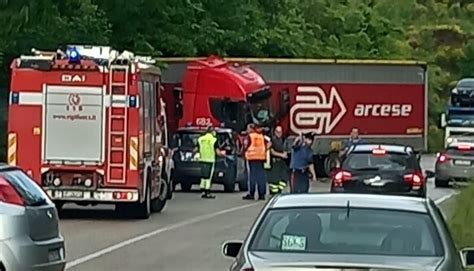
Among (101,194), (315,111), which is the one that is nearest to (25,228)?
(101,194)

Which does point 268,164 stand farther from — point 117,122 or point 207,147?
point 117,122

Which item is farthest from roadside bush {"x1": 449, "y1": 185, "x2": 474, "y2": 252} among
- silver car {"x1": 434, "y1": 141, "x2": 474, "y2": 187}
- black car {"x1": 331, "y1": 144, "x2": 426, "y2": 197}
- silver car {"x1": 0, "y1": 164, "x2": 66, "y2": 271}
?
silver car {"x1": 434, "y1": 141, "x2": 474, "y2": 187}

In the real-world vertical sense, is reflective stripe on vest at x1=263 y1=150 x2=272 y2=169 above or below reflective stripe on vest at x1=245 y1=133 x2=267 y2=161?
below

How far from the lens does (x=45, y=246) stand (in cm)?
1338

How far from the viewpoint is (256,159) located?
102 feet

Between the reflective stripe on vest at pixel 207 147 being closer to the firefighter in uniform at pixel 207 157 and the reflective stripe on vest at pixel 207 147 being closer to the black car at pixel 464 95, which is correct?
the firefighter in uniform at pixel 207 157

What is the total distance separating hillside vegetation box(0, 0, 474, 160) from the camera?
3603 cm

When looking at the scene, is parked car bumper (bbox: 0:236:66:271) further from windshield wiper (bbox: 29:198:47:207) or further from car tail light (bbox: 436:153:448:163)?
car tail light (bbox: 436:153:448:163)

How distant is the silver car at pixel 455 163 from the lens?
40.5m

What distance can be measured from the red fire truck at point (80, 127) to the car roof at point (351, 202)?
47.1 ft

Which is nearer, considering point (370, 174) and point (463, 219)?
point (463, 219)

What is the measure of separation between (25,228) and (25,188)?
0.63m

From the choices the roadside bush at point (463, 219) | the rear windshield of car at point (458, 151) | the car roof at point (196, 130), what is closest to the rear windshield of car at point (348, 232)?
the roadside bush at point (463, 219)

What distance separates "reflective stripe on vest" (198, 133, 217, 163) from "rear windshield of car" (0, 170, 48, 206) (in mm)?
18634
